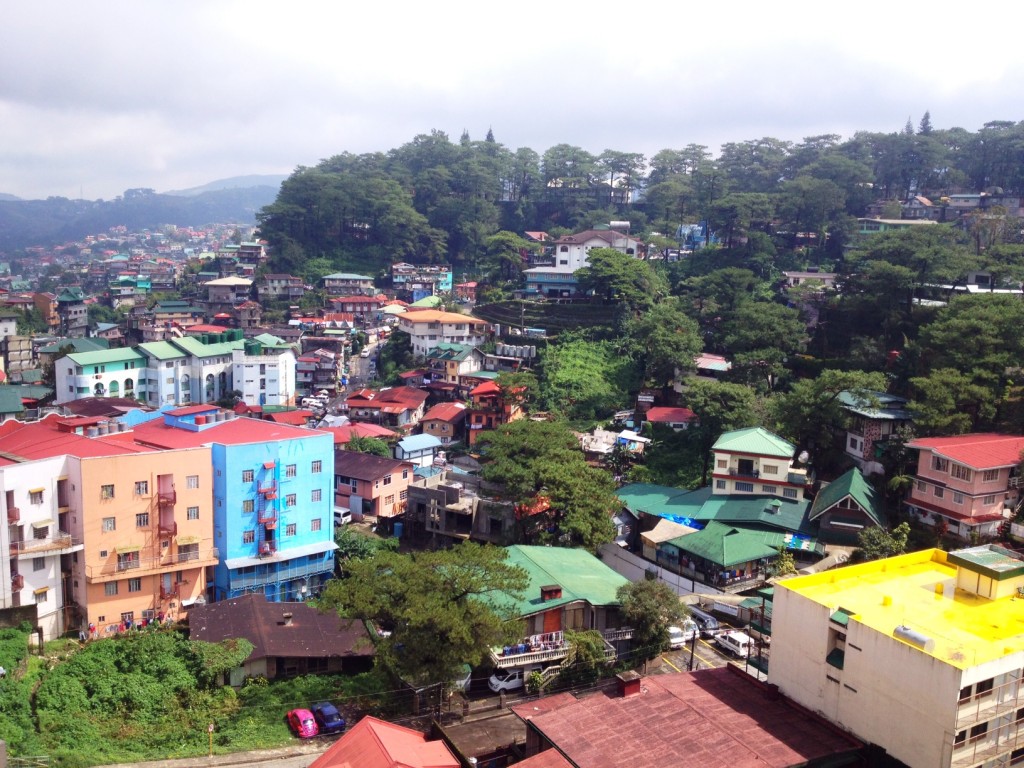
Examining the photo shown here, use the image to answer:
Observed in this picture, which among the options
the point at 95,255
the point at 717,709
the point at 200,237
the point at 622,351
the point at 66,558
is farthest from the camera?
the point at 200,237

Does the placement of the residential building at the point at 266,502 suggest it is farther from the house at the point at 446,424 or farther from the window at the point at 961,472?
the window at the point at 961,472

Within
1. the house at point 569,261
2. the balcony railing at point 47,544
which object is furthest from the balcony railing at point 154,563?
the house at point 569,261

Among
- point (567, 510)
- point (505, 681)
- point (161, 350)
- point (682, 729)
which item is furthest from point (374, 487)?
point (161, 350)

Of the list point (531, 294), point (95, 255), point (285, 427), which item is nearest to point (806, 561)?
point (285, 427)

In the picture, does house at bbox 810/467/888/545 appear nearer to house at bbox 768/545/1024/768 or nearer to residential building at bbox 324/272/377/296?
house at bbox 768/545/1024/768

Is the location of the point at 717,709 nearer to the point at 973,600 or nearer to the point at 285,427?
the point at 973,600

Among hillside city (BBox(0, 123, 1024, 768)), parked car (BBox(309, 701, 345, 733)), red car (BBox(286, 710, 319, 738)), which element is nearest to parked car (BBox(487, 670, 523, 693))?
hillside city (BBox(0, 123, 1024, 768))

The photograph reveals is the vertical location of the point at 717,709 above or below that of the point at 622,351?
below

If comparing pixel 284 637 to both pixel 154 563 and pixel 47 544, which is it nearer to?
pixel 154 563
